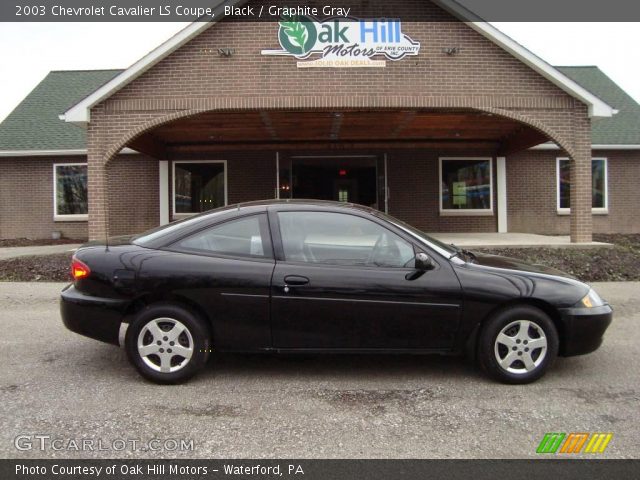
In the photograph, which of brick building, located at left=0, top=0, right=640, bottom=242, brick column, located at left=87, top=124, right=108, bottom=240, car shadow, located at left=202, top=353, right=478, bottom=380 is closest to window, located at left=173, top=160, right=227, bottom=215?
brick building, located at left=0, top=0, right=640, bottom=242

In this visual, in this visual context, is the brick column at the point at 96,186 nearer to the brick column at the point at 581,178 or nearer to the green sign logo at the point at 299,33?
the green sign logo at the point at 299,33

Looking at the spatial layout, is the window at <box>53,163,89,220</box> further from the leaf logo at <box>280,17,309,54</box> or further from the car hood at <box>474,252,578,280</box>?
the car hood at <box>474,252,578,280</box>

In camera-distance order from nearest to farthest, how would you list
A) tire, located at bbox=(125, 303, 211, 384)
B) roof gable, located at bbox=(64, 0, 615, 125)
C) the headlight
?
tire, located at bbox=(125, 303, 211, 384)
the headlight
roof gable, located at bbox=(64, 0, 615, 125)

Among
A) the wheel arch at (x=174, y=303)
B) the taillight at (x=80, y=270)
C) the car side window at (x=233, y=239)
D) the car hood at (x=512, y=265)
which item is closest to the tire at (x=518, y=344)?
the car hood at (x=512, y=265)

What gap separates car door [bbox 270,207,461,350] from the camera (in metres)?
4.13

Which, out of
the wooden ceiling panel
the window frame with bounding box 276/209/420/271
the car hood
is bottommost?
the car hood

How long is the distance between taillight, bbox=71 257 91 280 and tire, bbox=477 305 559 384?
3227 millimetres

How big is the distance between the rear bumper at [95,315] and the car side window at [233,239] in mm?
687

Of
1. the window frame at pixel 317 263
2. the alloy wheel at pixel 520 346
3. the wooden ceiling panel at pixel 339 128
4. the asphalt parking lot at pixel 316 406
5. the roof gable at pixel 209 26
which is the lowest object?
the asphalt parking lot at pixel 316 406

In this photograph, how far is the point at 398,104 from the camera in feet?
36.2

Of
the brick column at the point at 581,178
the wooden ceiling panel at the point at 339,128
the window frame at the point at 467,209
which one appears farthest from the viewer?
the window frame at the point at 467,209

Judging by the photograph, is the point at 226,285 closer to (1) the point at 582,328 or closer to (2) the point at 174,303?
(2) the point at 174,303

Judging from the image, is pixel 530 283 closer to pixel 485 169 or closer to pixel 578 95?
pixel 578 95

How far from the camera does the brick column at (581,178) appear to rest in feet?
37.2
